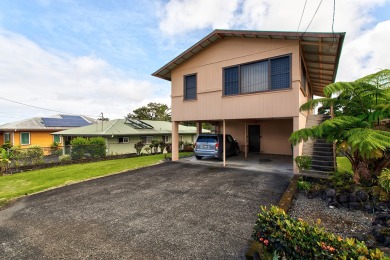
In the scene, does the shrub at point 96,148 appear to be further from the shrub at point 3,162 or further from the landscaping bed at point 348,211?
the landscaping bed at point 348,211

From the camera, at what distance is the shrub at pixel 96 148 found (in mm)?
15633

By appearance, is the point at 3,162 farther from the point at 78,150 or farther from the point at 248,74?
the point at 248,74

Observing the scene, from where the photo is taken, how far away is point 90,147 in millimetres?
15586

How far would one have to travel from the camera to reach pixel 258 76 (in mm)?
9945

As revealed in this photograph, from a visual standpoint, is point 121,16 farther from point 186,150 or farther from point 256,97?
point 186,150

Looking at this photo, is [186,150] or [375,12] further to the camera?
[186,150]

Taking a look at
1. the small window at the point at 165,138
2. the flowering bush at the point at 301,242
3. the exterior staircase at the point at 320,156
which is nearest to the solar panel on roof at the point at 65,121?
the small window at the point at 165,138

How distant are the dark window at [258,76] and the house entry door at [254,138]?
6649 millimetres

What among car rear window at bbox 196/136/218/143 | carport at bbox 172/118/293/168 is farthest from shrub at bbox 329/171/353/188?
carport at bbox 172/118/293/168

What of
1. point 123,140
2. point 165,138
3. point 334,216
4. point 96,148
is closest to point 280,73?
A: point 334,216

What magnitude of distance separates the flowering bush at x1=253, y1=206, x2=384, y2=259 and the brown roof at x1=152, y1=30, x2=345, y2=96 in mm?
7981

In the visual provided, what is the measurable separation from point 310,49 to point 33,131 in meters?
30.9

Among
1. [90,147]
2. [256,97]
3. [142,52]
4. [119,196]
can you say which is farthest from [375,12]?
[90,147]

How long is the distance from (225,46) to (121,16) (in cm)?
678
